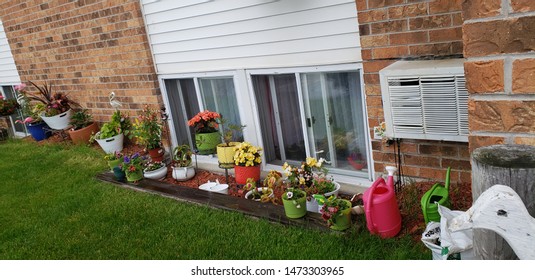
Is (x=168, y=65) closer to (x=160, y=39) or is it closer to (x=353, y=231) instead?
(x=160, y=39)

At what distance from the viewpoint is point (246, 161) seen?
433 cm

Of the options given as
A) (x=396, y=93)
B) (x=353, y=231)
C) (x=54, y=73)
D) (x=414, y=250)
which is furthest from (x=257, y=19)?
(x=54, y=73)

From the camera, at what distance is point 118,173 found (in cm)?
480

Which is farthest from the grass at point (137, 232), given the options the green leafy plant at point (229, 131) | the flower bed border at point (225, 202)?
the green leafy plant at point (229, 131)

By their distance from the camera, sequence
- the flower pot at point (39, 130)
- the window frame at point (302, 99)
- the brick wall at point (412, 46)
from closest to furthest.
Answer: the brick wall at point (412, 46) < the window frame at point (302, 99) < the flower pot at point (39, 130)

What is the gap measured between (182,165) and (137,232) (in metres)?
1.48

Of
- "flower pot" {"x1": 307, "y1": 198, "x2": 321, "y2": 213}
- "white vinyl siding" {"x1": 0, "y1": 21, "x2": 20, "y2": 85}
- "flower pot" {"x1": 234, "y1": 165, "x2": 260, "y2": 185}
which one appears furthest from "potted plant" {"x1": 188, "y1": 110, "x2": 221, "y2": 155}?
"white vinyl siding" {"x1": 0, "y1": 21, "x2": 20, "y2": 85}

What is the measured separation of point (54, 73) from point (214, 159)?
3634mm

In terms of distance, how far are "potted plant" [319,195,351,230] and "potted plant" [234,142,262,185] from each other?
→ 4.60ft

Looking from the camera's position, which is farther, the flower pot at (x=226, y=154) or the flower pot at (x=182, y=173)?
the flower pot at (x=182, y=173)

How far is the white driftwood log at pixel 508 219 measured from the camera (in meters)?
0.96

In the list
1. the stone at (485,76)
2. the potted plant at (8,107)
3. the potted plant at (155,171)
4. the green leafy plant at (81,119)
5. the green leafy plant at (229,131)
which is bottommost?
the potted plant at (155,171)

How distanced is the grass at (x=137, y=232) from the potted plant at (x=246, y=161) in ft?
2.28

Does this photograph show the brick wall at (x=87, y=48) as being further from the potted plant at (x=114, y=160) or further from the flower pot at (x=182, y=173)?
the flower pot at (x=182, y=173)
